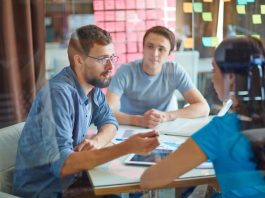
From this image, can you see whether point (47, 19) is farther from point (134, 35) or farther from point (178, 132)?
point (178, 132)

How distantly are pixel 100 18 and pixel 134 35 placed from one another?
14cm

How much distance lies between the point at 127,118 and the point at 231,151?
71 centimetres

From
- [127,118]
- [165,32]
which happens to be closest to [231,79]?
[165,32]

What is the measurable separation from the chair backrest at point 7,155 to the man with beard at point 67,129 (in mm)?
35

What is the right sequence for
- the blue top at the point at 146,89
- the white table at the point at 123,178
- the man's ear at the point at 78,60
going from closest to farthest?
the white table at the point at 123,178
the man's ear at the point at 78,60
the blue top at the point at 146,89

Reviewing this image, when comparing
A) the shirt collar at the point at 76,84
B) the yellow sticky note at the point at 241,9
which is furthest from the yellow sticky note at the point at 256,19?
the shirt collar at the point at 76,84

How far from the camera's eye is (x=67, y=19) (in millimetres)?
1354

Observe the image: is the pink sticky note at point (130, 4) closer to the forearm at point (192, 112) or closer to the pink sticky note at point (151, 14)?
the pink sticky note at point (151, 14)

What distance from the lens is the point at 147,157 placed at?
1.15 meters

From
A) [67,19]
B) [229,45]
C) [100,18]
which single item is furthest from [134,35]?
[229,45]

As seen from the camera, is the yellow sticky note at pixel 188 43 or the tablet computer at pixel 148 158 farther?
the yellow sticky note at pixel 188 43

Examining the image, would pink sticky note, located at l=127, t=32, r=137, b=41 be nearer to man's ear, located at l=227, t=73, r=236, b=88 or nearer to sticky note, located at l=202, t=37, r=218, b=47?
sticky note, located at l=202, t=37, r=218, b=47

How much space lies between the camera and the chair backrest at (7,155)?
1359 millimetres

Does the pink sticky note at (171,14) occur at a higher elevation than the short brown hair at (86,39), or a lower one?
higher
